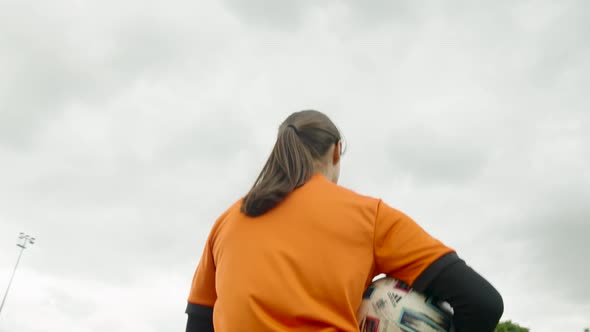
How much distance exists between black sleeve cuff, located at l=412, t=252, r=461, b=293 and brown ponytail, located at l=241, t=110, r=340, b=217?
0.79m

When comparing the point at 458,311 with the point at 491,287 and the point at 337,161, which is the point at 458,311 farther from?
the point at 337,161

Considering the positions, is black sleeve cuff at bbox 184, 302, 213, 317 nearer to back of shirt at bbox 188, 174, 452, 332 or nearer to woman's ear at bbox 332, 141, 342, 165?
back of shirt at bbox 188, 174, 452, 332

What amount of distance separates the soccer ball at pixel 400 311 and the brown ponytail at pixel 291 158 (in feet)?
2.32

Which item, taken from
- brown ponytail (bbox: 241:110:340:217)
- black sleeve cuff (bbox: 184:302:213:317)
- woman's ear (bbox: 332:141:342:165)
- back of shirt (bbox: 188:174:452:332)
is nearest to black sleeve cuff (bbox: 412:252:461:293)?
back of shirt (bbox: 188:174:452:332)

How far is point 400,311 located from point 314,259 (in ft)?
1.69

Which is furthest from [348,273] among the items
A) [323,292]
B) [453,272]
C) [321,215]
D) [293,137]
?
[293,137]

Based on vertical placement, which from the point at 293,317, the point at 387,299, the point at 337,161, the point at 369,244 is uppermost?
the point at 337,161

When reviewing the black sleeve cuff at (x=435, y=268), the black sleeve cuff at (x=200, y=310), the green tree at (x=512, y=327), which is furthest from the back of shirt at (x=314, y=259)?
the green tree at (x=512, y=327)

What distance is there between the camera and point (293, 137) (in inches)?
117

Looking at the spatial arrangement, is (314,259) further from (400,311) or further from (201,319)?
(201,319)

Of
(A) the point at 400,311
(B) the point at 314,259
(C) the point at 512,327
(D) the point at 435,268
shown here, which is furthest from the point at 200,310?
(C) the point at 512,327

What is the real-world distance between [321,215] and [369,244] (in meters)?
0.28

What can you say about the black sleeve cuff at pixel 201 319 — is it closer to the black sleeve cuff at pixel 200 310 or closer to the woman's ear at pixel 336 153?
the black sleeve cuff at pixel 200 310

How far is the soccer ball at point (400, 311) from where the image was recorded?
2.56 meters
